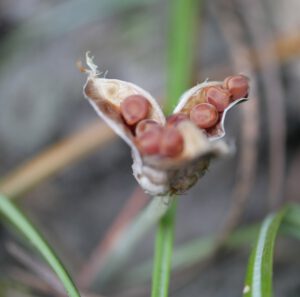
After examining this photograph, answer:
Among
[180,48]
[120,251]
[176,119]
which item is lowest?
[176,119]

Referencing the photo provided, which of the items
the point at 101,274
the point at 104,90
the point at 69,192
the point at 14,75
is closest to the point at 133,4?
the point at 14,75

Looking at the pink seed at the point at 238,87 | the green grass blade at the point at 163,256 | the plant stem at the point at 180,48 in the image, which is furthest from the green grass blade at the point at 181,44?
the pink seed at the point at 238,87

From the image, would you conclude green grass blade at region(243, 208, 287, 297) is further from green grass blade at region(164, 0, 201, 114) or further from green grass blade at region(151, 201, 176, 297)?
green grass blade at region(164, 0, 201, 114)

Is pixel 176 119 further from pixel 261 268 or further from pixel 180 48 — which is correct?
pixel 180 48

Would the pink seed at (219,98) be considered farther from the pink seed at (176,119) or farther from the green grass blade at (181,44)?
the green grass blade at (181,44)

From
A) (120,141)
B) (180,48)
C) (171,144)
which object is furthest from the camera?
(120,141)

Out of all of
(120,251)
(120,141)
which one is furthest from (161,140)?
(120,141)

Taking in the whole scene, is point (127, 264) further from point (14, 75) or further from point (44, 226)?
point (14, 75)
